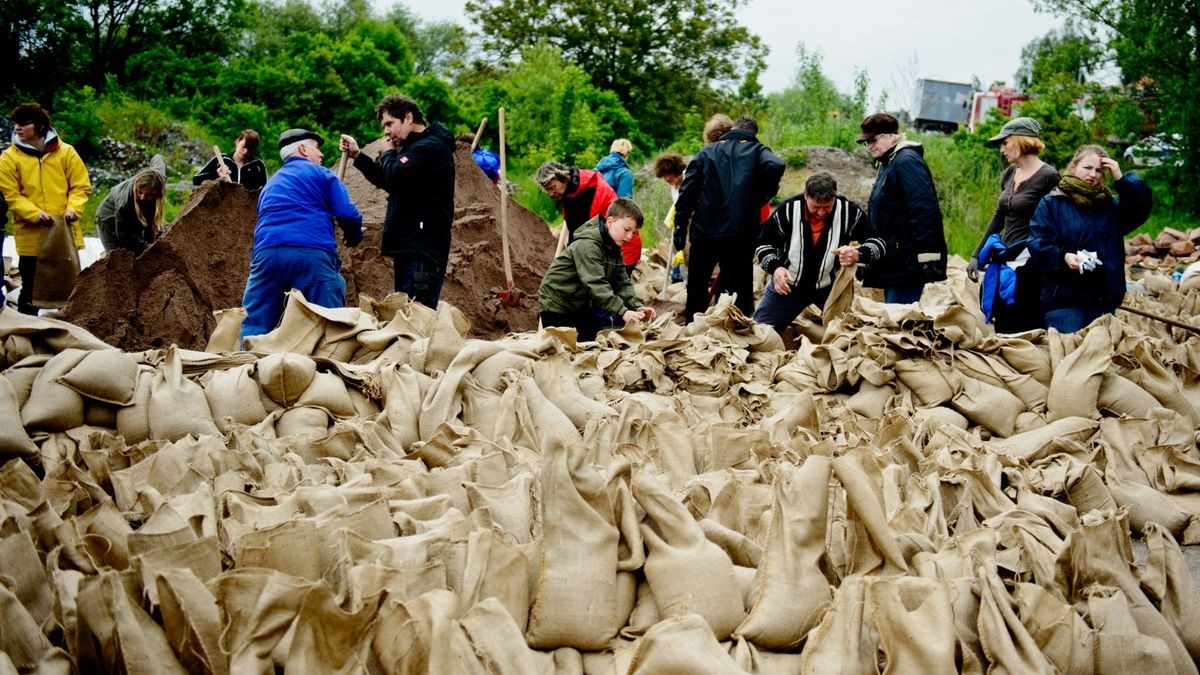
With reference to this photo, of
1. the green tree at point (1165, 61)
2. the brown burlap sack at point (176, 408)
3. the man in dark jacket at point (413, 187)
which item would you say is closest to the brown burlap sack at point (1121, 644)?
the brown burlap sack at point (176, 408)

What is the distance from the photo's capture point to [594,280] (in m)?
6.47

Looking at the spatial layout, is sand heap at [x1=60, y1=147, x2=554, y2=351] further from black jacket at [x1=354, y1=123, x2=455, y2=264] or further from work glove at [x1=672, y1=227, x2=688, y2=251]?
black jacket at [x1=354, y1=123, x2=455, y2=264]

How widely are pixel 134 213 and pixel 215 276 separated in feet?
2.69

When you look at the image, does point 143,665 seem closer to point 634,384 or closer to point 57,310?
point 634,384

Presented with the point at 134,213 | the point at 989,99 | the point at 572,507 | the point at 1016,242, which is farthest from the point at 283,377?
the point at 989,99

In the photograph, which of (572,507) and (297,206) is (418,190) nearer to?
(297,206)

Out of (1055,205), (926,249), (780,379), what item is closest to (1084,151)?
(1055,205)

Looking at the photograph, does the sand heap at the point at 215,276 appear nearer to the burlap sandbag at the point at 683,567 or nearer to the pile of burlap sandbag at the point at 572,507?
the pile of burlap sandbag at the point at 572,507

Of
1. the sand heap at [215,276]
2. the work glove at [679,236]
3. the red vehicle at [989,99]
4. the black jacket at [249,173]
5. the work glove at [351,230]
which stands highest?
the red vehicle at [989,99]

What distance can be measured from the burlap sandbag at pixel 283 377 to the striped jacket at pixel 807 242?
322 centimetres

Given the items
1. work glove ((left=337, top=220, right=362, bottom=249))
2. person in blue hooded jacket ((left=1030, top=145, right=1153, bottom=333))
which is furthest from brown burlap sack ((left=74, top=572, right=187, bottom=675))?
person in blue hooded jacket ((left=1030, top=145, right=1153, bottom=333))

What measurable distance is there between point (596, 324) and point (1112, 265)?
2.80 metres

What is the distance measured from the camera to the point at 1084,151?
574 centimetres

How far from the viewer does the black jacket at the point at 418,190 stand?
22.7 feet
